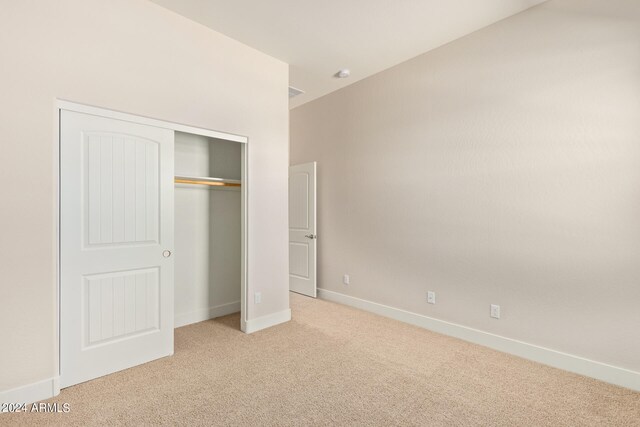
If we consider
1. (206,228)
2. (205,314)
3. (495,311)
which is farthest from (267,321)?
(495,311)

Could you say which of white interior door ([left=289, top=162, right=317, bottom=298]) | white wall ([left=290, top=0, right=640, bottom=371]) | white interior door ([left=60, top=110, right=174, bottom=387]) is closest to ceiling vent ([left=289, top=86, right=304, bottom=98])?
white wall ([left=290, top=0, right=640, bottom=371])

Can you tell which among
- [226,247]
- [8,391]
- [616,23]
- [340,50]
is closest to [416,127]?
[340,50]

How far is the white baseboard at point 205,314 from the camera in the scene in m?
3.44

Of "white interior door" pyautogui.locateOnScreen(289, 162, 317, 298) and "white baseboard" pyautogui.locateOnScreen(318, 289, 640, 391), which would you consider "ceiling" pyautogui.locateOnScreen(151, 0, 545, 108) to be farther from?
"white baseboard" pyautogui.locateOnScreen(318, 289, 640, 391)

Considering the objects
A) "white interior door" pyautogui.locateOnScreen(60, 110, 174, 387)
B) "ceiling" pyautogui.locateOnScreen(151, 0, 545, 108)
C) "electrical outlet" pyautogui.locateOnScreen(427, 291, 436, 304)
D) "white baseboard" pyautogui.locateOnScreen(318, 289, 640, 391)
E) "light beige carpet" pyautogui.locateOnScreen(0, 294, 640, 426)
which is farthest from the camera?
"electrical outlet" pyautogui.locateOnScreen(427, 291, 436, 304)

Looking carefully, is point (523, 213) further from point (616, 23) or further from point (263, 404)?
point (263, 404)

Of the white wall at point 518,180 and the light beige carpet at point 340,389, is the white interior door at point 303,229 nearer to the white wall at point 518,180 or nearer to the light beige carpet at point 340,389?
the white wall at point 518,180

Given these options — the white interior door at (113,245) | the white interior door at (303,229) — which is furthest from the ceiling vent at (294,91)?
the white interior door at (113,245)

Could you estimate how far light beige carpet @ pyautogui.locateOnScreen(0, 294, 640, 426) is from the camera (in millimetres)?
1912

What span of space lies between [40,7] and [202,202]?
2.06 meters

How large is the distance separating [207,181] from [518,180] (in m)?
3.10

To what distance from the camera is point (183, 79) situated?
9.12 ft

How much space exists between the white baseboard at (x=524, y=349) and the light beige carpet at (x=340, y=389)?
0.08 meters

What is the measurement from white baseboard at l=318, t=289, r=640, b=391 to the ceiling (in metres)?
2.95
